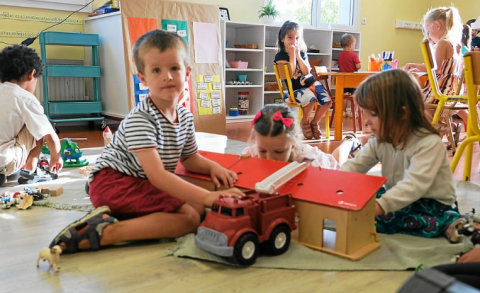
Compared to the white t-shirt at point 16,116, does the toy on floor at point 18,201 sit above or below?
below

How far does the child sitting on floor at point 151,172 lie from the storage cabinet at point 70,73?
2.95 m

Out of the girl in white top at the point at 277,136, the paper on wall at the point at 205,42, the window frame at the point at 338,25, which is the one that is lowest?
the girl in white top at the point at 277,136

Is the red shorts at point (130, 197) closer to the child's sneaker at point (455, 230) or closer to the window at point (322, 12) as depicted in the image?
the child's sneaker at point (455, 230)

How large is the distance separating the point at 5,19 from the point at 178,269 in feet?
12.8

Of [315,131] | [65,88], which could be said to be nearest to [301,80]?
[315,131]

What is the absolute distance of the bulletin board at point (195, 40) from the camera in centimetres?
368

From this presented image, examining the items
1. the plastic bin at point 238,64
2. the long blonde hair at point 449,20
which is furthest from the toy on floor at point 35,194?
the plastic bin at point 238,64

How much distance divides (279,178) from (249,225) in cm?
26

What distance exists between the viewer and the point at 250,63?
5734 mm

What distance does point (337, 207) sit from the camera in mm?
1248

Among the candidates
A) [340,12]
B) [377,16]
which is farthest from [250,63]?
[377,16]

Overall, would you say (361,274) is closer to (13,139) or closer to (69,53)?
(13,139)

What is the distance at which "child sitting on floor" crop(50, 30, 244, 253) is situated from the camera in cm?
137

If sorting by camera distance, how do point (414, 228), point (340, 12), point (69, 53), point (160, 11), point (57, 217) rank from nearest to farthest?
point (414, 228)
point (57, 217)
point (160, 11)
point (69, 53)
point (340, 12)
